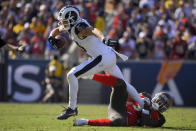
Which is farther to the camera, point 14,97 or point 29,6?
point 29,6

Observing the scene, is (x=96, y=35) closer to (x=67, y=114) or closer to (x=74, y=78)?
→ (x=74, y=78)

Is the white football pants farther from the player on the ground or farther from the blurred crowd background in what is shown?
the blurred crowd background

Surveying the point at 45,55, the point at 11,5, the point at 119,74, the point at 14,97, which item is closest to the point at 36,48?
the point at 45,55

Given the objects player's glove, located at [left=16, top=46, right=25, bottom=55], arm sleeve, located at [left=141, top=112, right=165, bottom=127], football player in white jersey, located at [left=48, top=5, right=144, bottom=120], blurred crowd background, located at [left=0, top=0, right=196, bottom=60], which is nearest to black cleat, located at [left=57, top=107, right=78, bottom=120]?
football player in white jersey, located at [left=48, top=5, right=144, bottom=120]

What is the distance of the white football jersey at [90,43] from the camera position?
8.98 metres

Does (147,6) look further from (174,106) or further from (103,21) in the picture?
(174,106)

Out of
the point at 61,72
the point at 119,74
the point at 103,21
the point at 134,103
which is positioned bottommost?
the point at 134,103

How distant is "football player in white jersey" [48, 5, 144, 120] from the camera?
8.68 meters

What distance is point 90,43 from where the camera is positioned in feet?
29.8

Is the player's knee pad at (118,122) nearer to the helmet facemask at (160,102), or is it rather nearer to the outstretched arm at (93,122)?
the outstretched arm at (93,122)

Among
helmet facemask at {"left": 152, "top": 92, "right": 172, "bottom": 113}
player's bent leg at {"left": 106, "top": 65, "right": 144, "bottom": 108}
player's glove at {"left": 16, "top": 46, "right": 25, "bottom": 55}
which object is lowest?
helmet facemask at {"left": 152, "top": 92, "right": 172, "bottom": 113}

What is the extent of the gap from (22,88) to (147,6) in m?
5.60

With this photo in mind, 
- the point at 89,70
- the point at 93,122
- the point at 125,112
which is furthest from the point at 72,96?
the point at 125,112

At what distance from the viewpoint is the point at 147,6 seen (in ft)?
60.4
